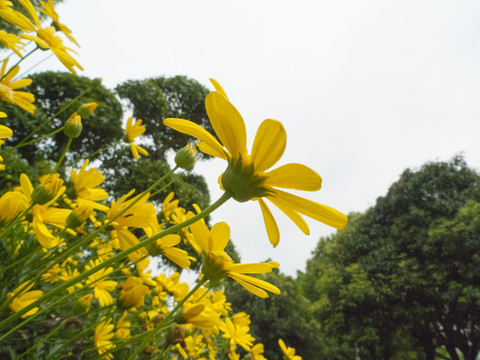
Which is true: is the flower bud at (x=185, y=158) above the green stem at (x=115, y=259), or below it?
above

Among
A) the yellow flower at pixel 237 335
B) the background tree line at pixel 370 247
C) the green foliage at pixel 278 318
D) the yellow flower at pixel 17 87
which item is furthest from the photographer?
the green foliage at pixel 278 318

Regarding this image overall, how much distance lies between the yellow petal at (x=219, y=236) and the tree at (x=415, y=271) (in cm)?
538

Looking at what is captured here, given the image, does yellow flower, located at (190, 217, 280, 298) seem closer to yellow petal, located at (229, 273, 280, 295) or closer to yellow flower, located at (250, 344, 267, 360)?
yellow petal, located at (229, 273, 280, 295)

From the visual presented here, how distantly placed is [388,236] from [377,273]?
2.71 feet

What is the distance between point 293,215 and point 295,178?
0.19ft

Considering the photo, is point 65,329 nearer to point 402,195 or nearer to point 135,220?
point 135,220

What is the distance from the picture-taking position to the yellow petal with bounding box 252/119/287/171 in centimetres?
30

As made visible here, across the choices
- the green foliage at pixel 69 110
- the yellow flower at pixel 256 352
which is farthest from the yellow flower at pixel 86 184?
the green foliage at pixel 69 110

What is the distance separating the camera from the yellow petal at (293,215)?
13.8 inches

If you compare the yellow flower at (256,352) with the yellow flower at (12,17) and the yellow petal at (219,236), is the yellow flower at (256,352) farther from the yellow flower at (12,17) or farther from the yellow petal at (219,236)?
the yellow flower at (12,17)

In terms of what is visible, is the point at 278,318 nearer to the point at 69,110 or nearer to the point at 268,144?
the point at 69,110

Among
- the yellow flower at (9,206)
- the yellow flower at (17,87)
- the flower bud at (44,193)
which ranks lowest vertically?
the yellow flower at (9,206)

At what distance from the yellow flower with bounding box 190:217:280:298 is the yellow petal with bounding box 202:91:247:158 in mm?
150

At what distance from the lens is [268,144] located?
32 centimetres
